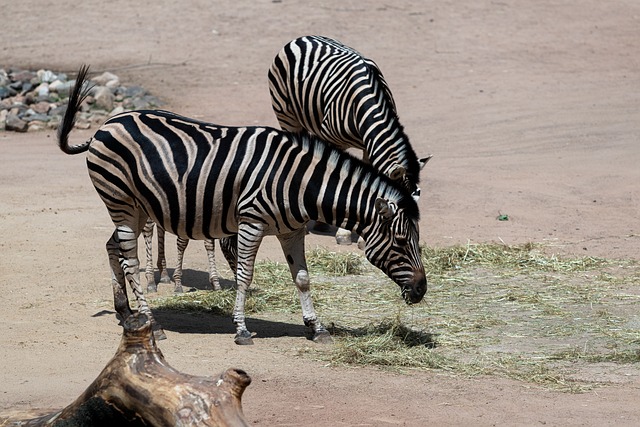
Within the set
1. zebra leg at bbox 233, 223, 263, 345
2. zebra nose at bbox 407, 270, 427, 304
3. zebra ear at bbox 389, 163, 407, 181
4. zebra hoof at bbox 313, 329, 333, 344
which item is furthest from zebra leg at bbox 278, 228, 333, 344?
zebra ear at bbox 389, 163, 407, 181

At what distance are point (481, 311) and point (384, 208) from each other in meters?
1.81

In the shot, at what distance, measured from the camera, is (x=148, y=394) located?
211 inches

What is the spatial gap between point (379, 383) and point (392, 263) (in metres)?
1.19

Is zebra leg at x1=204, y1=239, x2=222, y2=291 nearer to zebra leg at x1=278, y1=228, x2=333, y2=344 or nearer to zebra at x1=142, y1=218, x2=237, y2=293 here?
zebra at x1=142, y1=218, x2=237, y2=293

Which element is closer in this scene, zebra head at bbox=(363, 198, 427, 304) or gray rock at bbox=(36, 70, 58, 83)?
zebra head at bbox=(363, 198, 427, 304)

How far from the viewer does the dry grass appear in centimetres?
772

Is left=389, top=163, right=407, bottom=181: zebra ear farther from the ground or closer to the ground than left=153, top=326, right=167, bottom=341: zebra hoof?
farther from the ground

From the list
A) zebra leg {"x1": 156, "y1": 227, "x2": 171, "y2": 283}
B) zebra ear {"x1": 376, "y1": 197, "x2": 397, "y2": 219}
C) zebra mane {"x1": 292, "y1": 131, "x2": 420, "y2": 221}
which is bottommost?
zebra leg {"x1": 156, "y1": 227, "x2": 171, "y2": 283}

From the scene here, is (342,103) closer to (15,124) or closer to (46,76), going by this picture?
(15,124)

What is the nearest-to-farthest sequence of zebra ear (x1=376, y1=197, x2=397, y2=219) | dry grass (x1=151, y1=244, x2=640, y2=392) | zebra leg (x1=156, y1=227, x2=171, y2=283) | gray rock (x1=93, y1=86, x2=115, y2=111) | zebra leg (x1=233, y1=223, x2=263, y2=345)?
dry grass (x1=151, y1=244, x2=640, y2=392)
zebra ear (x1=376, y1=197, x2=397, y2=219)
zebra leg (x1=233, y1=223, x2=263, y2=345)
zebra leg (x1=156, y1=227, x2=171, y2=283)
gray rock (x1=93, y1=86, x2=115, y2=111)

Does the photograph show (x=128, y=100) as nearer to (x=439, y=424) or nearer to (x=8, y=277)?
(x=8, y=277)

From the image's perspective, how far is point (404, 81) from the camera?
64.2 ft

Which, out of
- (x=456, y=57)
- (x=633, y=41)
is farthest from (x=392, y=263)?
(x=633, y=41)

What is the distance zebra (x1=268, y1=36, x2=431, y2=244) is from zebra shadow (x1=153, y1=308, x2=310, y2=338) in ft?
5.79
